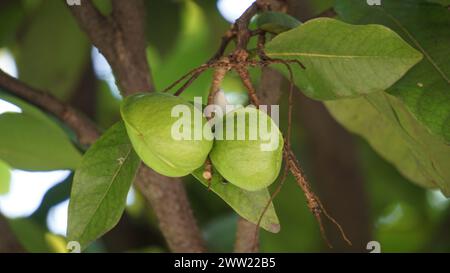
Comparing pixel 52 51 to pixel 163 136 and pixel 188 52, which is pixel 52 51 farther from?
pixel 163 136

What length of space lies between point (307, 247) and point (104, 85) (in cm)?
83

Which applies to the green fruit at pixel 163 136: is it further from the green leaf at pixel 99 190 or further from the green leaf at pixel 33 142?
the green leaf at pixel 33 142

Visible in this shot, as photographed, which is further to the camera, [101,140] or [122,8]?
[122,8]

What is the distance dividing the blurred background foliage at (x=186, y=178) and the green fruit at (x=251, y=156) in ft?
2.54

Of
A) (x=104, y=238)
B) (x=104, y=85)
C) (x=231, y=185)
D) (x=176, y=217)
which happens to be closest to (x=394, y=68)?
(x=231, y=185)

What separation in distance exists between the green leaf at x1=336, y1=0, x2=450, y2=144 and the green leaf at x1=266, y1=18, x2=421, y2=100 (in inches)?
3.5

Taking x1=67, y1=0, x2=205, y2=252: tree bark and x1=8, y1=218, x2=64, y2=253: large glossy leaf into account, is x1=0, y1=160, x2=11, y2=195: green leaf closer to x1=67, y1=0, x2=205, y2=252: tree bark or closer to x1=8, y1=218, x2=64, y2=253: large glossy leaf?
x1=8, y1=218, x2=64, y2=253: large glossy leaf

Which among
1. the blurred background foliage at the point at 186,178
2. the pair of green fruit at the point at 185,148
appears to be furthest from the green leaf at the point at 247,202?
the blurred background foliage at the point at 186,178

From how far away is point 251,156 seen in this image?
40.5 inches

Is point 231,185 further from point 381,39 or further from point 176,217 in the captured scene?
point 176,217

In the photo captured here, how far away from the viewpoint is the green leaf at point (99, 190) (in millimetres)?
1117
